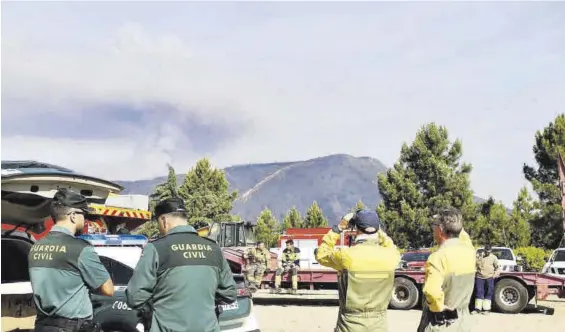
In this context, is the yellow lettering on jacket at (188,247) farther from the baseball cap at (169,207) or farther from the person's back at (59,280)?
the person's back at (59,280)

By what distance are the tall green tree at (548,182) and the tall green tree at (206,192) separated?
80.0ft

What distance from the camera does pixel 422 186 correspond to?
141 ft

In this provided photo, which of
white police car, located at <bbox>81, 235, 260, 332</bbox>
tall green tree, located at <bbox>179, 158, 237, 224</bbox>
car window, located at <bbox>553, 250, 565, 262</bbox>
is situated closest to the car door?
white police car, located at <bbox>81, 235, 260, 332</bbox>

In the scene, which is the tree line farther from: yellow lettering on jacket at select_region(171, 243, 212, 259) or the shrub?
yellow lettering on jacket at select_region(171, 243, 212, 259)

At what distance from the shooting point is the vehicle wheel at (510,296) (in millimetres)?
14867

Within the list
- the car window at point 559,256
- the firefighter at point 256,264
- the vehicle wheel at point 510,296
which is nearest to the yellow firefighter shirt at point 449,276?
the vehicle wheel at point 510,296

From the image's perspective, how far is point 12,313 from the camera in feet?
18.7

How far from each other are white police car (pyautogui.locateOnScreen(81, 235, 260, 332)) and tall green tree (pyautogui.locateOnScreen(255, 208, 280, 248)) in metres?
48.6

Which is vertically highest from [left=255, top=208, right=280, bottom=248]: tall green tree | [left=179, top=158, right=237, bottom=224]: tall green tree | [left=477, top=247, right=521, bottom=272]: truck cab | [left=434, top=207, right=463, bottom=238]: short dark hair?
[left=179, top=158, right=237, bottom=224]: tall green tree

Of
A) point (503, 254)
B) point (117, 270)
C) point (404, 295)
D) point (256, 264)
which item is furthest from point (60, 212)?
point (503, 254)

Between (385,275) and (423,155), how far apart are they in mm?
39330

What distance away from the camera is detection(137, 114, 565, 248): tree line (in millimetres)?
35969

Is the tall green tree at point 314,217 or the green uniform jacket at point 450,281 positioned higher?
the tall green tree at point 314,217

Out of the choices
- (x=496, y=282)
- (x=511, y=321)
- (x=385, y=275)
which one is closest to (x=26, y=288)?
(x=385, y=275)
